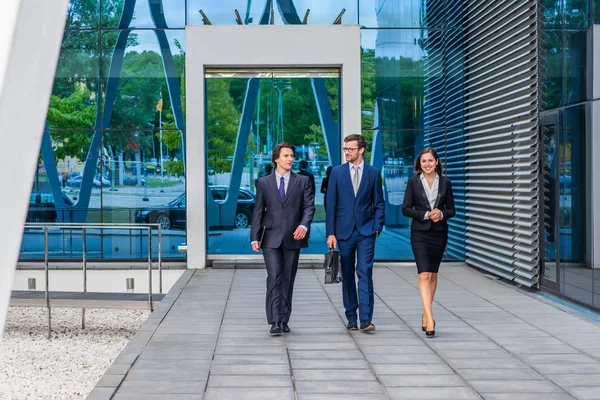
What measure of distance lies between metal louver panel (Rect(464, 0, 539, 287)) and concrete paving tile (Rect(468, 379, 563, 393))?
5444mm

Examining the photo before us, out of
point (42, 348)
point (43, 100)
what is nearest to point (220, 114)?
point (42, 348)

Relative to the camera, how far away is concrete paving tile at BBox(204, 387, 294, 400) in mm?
5402

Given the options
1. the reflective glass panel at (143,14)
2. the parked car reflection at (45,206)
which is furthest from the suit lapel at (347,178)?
the parked car reflection at (45,206)

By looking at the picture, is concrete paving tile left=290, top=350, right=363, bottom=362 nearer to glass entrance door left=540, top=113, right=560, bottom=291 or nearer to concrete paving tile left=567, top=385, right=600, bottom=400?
concrete paving tile left=567, top=385, right=600, bottom=400

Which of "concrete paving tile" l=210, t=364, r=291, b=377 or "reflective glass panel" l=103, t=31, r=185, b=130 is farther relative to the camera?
"reflective glass panel" l=103, t=31, r=185, b=130

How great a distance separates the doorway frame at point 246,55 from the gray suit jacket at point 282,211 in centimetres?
672

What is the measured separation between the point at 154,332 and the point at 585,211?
489 centimetres

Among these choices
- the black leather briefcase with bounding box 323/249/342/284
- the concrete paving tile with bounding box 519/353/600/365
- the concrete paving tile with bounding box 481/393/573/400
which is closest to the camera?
the concrete paving tile with bounding box 481/393/573/400

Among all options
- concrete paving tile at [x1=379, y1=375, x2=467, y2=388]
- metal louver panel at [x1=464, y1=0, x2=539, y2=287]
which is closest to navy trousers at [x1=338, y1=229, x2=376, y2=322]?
concrete paving tile at [x1=379, y1=375, x2=467, y2=388]

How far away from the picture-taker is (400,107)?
15219mm

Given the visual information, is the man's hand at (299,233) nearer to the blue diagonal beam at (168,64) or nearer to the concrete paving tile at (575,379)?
the concrete paving tile at (575,379)

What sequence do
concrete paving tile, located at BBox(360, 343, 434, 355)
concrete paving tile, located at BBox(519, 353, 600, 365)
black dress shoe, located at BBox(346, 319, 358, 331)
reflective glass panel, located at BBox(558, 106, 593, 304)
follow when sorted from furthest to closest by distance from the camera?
reflective glass panel, located at BBox(558, 106, 593, 304)
black dress shoe, located at BBox(346, 319, 358, 331)
concrete paving tile, located at BBox(360, 343, 434, 355)
concrete paving tile, located at BBox(519, 353, 600, 365)

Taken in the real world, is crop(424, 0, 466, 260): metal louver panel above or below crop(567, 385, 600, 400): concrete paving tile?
above

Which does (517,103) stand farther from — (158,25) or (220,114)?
(158,25)
